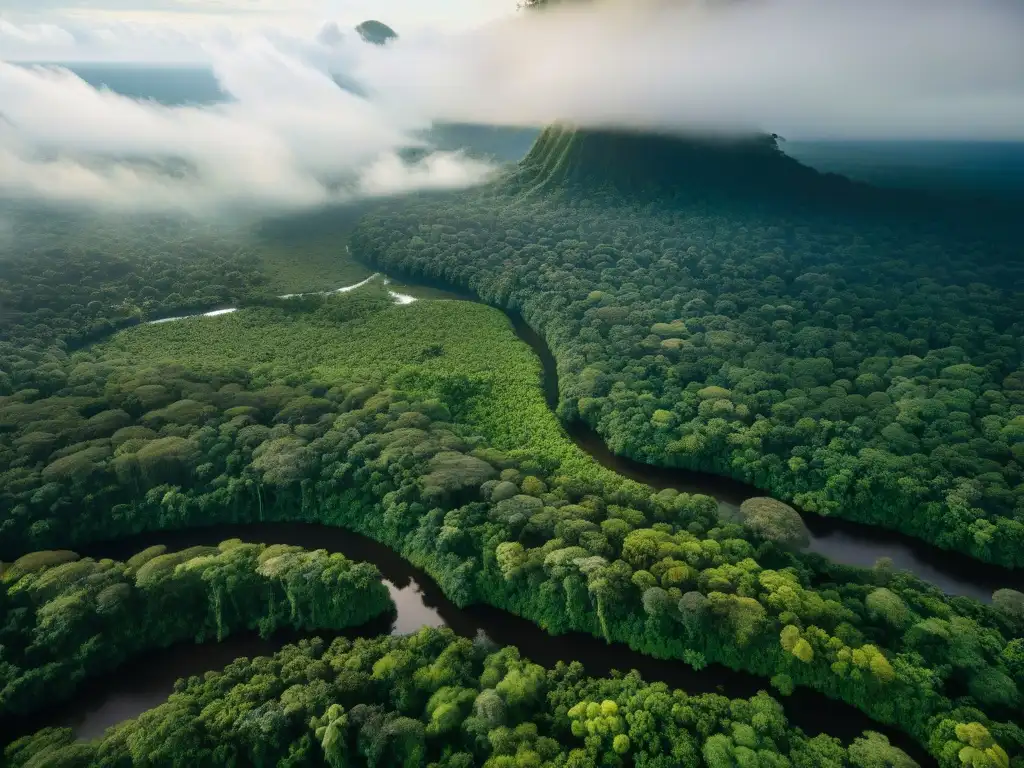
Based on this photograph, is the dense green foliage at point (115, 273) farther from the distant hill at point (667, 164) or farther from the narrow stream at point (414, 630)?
the distant hill at point (667, 164)

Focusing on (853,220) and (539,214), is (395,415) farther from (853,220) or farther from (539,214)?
(853,220)

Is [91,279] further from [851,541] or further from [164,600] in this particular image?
[851,541]

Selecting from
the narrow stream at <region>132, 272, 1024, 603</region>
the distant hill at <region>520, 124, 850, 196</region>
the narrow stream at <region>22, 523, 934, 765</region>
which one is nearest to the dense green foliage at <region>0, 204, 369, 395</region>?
the narrow stream at <region>22, 523, 934, 765</region>

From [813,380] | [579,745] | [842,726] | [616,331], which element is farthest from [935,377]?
[579,745]

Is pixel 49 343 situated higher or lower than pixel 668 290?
lower

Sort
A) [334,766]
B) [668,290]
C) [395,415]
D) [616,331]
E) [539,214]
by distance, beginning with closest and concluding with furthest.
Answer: [334,766], [395,415], [616,331], [668,290], [539,214]

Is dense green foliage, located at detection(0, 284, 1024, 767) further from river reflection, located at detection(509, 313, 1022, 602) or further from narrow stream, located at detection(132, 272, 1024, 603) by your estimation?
river reflection, located at detection(509, 313, 1022, 602)
